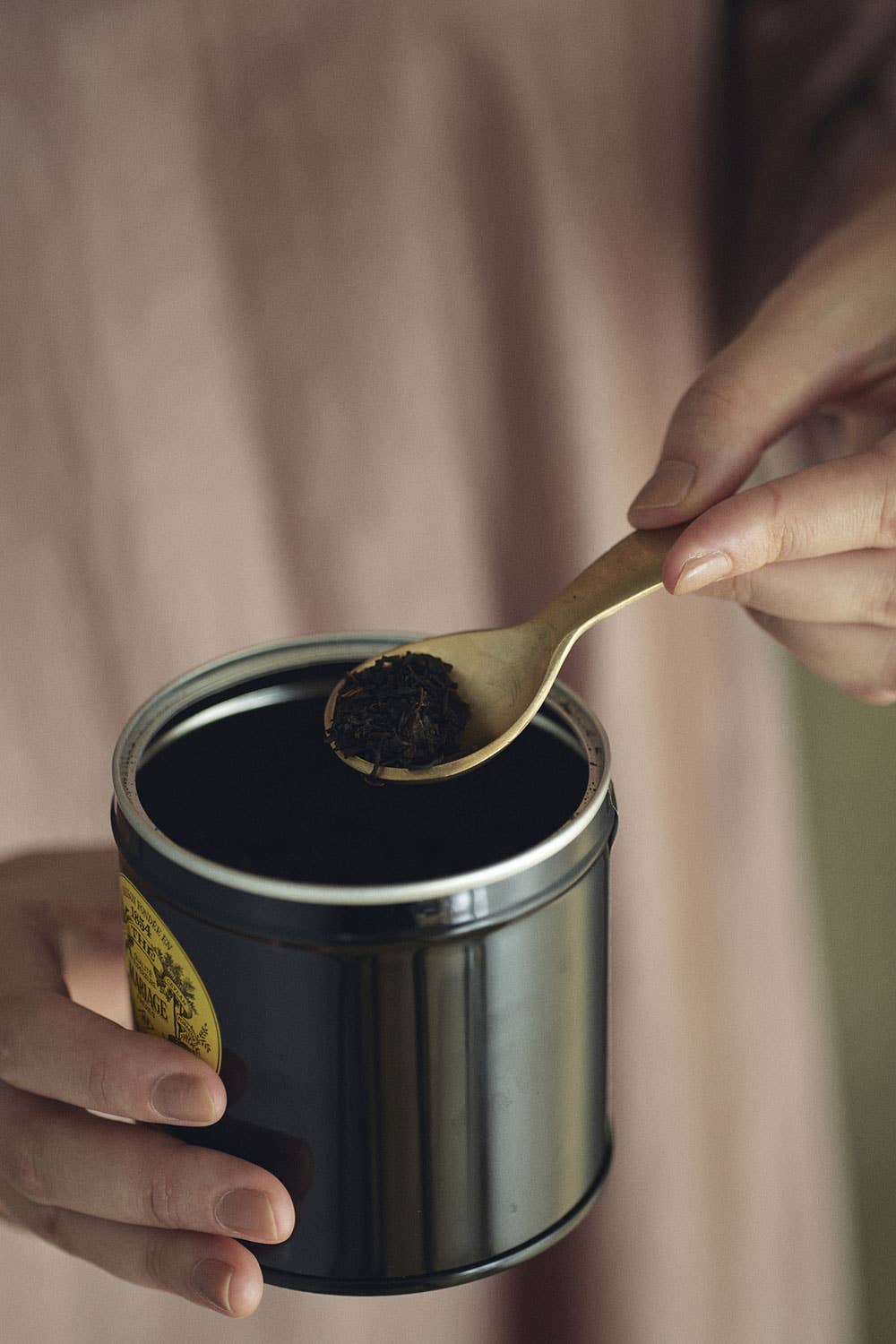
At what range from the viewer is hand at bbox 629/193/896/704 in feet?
1.97

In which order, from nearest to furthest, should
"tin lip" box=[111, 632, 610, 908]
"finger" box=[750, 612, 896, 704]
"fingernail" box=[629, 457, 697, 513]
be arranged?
"tin lip" box=[111, 632, 610, 908], "fingernail" box=[629, 457, 697, 513], "finger" box=[750, 612, 896, 704]

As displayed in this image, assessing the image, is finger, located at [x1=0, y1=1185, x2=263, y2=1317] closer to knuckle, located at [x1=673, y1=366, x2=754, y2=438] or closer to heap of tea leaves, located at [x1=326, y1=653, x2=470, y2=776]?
heap of tea leaves, located at [x1=326, y1=653, x2=470, y2=776]

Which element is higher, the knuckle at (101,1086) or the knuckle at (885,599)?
the knuckle at (885,599)

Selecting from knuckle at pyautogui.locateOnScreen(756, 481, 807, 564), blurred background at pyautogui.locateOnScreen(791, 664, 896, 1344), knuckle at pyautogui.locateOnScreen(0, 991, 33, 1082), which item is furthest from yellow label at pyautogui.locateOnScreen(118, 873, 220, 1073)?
A: blurred background at pyautogui.locateOnScreen(791, 664, 896, 1344)

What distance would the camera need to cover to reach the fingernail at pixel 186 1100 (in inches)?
19.3

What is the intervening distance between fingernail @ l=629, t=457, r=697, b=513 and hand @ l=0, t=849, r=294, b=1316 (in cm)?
36

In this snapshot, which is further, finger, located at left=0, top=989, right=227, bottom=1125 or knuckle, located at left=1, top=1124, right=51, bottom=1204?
knuckle, located at left=1, top=1124, right=51, bottom=1204

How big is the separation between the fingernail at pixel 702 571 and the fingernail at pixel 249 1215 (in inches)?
12.6

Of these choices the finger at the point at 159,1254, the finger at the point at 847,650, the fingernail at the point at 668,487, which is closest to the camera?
the finger at the point at 159,1254

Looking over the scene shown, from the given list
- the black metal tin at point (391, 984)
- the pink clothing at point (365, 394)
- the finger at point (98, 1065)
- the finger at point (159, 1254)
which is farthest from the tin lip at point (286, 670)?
the pink clothing at point (365, 394)

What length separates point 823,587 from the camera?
0.69 m

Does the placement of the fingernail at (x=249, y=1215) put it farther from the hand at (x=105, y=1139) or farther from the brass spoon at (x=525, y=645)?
the brass spoon at (x=525, y=645)

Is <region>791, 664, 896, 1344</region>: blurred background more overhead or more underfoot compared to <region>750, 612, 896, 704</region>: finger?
more underfoot

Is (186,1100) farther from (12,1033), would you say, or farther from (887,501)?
(887,501)
